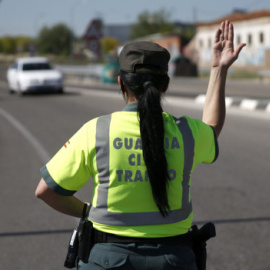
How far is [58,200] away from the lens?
2.48 meters

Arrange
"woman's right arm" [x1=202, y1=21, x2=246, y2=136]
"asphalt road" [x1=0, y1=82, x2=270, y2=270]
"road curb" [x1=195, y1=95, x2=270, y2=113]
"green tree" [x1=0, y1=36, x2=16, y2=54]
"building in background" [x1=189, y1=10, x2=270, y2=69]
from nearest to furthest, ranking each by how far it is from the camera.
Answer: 1. "woman's right arm" [x1=202, y1=21, x2=246, y2=136]
2. "asphalt road" [x1=0, y1=82, x2=270, y2=270]
3. "road curb" [x1=195, y1=95, x2=270, y2=113]
4. "building in background" [x1=189, y1=10, x2=270, y2=69]
5. "green tree" [x1=0, y1=36, x2=16, y2=54]

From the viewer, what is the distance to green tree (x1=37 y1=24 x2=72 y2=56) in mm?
160625

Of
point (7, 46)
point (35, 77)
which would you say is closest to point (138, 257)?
point (35, 77)

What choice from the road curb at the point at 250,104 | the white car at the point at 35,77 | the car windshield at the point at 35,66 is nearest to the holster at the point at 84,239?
the road curb at the point at 250,104

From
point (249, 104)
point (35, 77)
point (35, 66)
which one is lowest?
point (35, 77)

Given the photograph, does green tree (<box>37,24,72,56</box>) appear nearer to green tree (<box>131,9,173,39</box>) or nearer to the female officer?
green tree (<box>131,9,173,39</box>)

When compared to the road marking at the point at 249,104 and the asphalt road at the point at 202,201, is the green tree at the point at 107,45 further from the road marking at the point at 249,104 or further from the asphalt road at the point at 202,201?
the asphalt road at the point at 202,201

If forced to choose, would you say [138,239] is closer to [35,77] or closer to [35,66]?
[35,77]

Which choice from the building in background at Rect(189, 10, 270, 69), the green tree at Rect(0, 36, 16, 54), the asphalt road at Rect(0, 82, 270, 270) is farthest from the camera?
the green tree at Rect(0, 36, 16, 54)

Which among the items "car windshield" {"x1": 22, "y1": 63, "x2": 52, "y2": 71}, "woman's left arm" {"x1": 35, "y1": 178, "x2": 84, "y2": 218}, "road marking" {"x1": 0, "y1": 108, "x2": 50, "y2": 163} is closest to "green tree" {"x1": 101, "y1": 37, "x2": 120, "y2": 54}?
"car windshield" {"x1": 22, "y1": 63, "x2": 52, "y2": 71}

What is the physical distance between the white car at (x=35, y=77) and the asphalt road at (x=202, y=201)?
1253 cm

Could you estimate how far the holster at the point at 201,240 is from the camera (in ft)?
7.98

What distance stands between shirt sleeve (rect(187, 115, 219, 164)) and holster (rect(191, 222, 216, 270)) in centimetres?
26

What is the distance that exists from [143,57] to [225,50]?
22.2 inches
